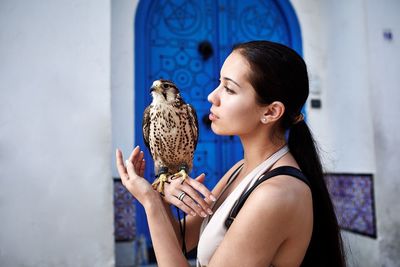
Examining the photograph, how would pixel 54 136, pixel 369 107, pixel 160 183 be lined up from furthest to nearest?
pixel 369 107, pixel 54 136, pixel 160 183

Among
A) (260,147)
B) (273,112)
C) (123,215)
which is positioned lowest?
(123,215)

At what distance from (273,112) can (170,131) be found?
56 centimetres

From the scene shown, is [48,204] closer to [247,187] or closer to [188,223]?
[188,223]

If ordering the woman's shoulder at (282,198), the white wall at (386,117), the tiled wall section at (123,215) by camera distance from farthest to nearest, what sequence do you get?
the white wall at (386,117)
the tiled wall section at (123,215)
the woman's shoulder at (282,198)

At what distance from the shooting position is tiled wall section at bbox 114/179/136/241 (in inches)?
112

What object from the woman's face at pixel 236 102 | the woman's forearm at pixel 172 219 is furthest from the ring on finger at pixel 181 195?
the woman's face at pixel 236 102

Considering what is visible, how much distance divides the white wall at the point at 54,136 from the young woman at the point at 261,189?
1.47 meters

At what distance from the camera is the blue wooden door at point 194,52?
3129 mm

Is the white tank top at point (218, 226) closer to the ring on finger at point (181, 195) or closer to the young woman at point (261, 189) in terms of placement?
the young woman at point (261, 189)

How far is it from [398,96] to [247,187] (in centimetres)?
284

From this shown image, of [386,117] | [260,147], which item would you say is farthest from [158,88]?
[386,117]

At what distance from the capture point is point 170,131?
1.50 metres

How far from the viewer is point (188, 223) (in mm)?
1326

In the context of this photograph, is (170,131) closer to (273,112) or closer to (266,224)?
(273,112)
